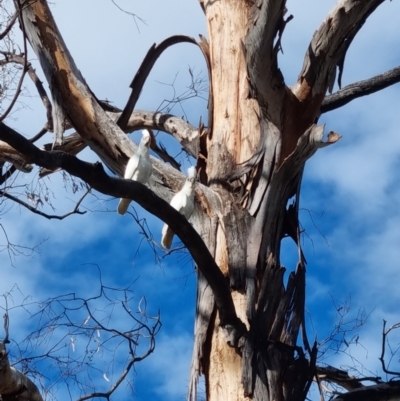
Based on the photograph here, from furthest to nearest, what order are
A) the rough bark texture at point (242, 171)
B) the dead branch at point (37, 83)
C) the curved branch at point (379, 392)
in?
the dead branch at point (37, 83) < the curved branch at point (379, 392) < the rough bark texture at point (242, 171)

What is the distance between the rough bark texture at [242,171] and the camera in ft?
10.3

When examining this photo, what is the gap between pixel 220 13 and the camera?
4.25 m

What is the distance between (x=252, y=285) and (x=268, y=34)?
1.19m

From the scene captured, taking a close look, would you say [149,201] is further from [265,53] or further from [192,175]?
[265,53]

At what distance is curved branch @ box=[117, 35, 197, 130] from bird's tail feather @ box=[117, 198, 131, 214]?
814mm

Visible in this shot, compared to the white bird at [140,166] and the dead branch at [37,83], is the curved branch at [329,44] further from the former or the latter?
the dead branch at [37,83]

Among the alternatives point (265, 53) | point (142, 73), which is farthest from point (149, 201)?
point (142, 73)

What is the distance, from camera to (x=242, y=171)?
3650mm

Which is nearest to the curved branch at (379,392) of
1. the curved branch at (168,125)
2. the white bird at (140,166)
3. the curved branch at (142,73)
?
the white bird at (140,166)

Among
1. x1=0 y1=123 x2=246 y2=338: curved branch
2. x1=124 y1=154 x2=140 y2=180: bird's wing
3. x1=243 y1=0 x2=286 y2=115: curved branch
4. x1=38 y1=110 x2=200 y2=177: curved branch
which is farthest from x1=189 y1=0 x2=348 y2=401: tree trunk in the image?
x1=124 y1=154 x2=140 y2=180: bird's wing

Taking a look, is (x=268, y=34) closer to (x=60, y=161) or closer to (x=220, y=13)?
(x=220, y=13)

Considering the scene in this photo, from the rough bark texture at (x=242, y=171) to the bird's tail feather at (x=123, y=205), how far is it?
178 millimetres

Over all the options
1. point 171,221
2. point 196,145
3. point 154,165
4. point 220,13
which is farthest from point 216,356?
point 220,13

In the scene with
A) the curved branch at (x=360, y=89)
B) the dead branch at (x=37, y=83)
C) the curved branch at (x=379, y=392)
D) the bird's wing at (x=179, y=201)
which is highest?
the dead branch at (x=37, y=83)
